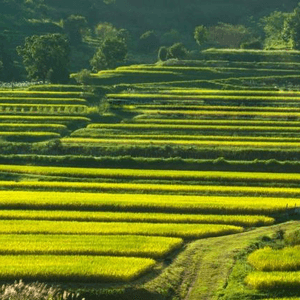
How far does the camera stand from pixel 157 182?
4431cm

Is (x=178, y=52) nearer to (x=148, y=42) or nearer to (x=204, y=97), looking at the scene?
(x=204, y=97)

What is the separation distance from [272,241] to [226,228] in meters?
3.17

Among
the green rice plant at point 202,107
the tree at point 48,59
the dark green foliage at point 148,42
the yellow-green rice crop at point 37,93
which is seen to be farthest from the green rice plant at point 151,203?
the dark green foliage at point 148,42

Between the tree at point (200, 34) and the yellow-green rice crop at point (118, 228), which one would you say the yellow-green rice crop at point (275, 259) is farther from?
the tree at point (200, 34)

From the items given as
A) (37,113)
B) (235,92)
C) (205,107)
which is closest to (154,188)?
(205,107)

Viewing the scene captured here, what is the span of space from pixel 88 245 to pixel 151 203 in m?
8.82

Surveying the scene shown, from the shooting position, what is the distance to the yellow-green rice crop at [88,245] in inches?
1070

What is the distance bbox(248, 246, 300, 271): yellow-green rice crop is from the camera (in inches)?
984

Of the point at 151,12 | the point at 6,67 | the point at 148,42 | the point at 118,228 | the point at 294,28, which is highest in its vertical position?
the point at 151,12

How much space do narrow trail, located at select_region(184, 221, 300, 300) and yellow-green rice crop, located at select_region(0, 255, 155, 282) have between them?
1.96m

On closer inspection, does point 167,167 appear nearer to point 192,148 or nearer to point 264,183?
point 192,148

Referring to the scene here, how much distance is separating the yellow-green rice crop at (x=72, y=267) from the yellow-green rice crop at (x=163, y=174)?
18.8 meters

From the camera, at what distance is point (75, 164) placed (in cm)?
5003

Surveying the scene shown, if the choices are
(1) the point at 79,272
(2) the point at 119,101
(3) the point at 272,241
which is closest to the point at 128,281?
(1) the point at 79,272
